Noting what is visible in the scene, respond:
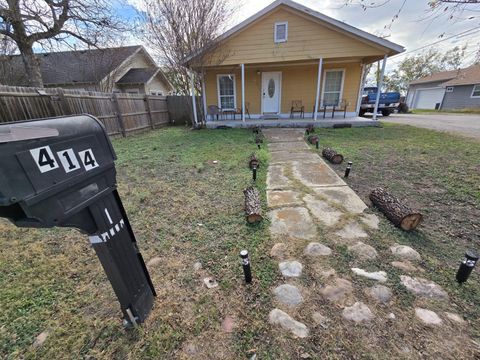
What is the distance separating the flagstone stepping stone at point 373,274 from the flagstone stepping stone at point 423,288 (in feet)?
0.44

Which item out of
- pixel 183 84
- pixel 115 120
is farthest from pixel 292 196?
pixel 183 84

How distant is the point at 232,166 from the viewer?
15.2 ft

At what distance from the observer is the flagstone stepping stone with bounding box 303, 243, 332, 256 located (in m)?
2.08

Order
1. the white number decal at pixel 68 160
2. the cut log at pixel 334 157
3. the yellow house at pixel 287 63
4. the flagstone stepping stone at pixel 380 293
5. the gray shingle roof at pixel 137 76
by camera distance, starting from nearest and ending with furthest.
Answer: the white number decal at pixel 68 160, the flagstone stepping stone at pixel 380 293, the cut log at pixel 334 157, the yellow house at pixel 287 63, the gray shingle roof at pixel 137 76


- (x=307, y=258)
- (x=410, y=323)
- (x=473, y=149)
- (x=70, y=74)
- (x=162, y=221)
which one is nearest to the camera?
(x=410, y=323)

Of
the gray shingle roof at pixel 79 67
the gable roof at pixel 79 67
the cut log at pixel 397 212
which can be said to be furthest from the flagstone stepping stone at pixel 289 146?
the gray shingle roof at pixel 79 67

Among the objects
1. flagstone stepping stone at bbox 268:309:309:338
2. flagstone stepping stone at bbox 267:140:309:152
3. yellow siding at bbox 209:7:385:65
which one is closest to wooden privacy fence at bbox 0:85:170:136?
yellow siding at bbox 209:7:385:65

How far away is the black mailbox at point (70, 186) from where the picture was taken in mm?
722

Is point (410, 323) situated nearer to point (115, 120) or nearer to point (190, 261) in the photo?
point (190, 261)

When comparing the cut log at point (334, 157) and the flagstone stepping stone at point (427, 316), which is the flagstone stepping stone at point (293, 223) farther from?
the cut log at point (334, 157)

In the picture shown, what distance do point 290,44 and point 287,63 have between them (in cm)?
98

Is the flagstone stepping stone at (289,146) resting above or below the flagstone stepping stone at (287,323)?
above

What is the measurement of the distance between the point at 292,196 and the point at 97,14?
1206 centimetres

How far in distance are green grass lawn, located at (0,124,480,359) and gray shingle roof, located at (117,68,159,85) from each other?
14.1 m
